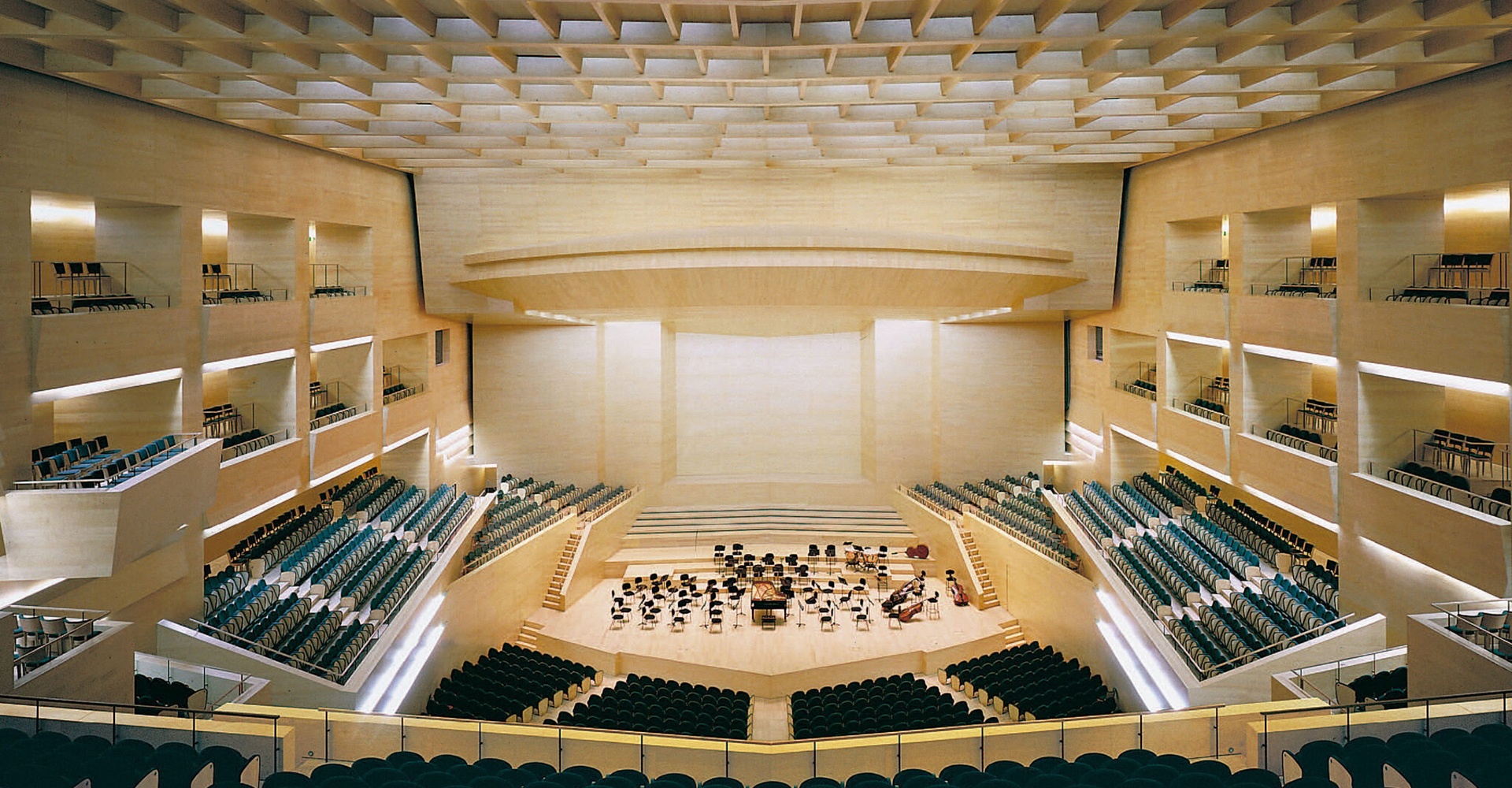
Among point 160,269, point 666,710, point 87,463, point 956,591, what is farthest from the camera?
point 956,591

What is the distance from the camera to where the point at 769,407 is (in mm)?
30156

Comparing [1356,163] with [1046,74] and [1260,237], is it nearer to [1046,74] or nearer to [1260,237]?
[1260,237]

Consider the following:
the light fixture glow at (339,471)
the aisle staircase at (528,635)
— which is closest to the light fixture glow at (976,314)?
the aisle staircase at (528,635)

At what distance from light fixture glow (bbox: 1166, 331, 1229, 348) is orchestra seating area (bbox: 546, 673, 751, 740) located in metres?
11.0

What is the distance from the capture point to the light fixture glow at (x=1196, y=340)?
17.3 m

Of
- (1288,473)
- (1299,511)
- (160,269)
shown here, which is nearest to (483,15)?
(160,269)

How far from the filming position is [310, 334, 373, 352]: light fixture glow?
17.5 m

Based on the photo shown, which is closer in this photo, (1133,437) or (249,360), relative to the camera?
(249,360)

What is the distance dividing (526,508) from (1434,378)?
19585mm

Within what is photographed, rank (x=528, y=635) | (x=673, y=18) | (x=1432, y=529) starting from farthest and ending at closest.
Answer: (x=528, y=635) → (x=1432, y=529) → (x=673, y=18)

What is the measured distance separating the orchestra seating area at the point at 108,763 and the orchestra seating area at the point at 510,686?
7.44 meters

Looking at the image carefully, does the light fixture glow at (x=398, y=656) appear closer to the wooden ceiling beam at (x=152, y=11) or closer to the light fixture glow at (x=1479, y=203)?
the wooden ceiling beam at (x=152, y=11)

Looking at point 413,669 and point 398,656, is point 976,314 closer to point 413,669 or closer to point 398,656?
point 413,669

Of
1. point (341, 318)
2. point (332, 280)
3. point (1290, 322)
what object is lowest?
point (1290, 322)
